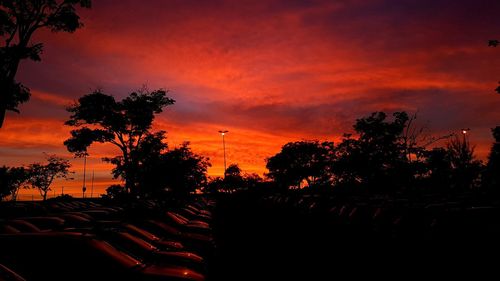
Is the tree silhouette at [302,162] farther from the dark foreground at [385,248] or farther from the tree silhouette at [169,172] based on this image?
the dark foreground at [385,248]

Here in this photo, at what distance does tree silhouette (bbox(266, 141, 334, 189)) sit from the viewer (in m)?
87.2

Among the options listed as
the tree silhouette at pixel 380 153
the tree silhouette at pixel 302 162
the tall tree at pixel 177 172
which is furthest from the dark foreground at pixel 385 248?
the tree silhouette at pixel 302 162

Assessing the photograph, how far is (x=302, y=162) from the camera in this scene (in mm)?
90312

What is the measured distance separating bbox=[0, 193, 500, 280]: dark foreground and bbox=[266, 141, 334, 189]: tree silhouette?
2673 inches

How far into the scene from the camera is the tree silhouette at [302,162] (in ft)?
286

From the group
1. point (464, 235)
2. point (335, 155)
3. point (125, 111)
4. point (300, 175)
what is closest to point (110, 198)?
point (125, 111)

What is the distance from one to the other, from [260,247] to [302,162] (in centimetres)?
7523

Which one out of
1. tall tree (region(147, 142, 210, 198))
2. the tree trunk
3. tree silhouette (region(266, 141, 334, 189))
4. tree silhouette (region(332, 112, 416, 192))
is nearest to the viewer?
the tree trunk

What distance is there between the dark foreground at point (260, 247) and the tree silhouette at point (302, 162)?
Answer: 67.9 metres

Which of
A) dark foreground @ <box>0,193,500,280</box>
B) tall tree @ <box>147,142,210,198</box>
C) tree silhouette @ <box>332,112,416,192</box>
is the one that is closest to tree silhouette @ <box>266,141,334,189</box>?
tree silhouette @ <box>332,112,416,192</box>

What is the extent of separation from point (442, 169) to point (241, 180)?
75495mm

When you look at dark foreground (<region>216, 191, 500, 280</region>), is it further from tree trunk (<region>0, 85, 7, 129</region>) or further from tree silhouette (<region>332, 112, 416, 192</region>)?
tree silhouette (<region>332, 112, 416, 192</region>)

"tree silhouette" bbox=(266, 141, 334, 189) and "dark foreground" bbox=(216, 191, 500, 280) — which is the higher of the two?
"tree silhouette" bbox=(266, 141, 334, 189)

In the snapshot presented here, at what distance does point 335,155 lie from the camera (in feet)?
263
